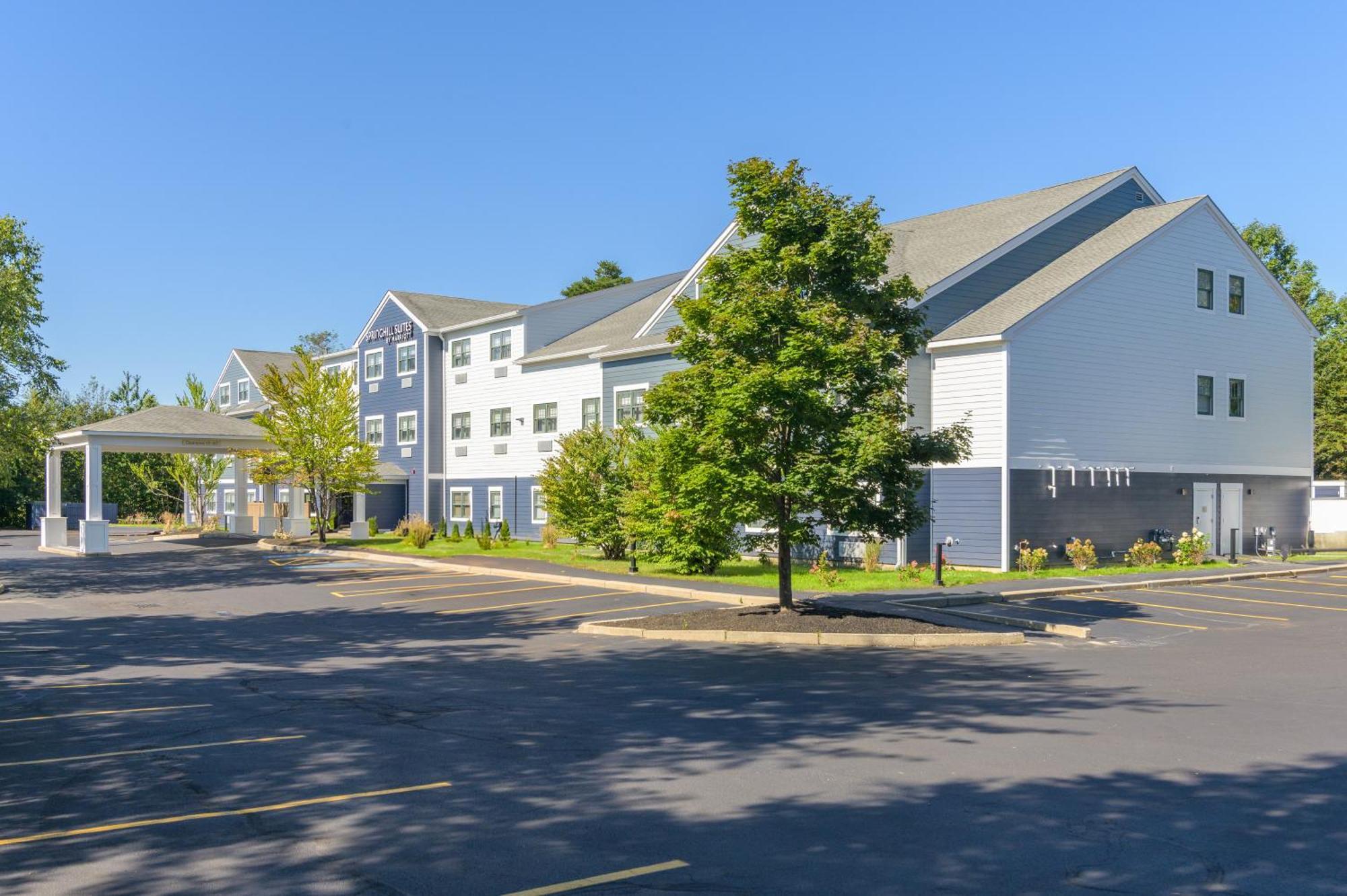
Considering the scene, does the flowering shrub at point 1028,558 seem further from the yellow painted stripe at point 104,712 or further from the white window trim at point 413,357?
the white window trim at point 413,357

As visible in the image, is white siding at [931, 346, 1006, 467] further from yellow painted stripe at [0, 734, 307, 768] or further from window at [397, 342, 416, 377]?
window at [397, 342, 416, 377]

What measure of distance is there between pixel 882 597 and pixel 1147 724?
1191 centimetres

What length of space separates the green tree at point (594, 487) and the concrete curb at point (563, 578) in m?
2.66

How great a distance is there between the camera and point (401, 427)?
49.5 m

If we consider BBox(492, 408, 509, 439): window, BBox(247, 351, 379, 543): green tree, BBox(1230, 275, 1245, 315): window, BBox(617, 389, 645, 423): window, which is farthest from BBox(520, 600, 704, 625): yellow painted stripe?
BBox(247, 351, 379, 543): green tree

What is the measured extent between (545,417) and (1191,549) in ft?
76.9

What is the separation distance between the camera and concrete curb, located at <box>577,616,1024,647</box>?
17.4 metres

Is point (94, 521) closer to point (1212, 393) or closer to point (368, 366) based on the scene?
point (368, 366)

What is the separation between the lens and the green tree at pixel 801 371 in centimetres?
1800

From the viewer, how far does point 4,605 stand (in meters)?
23.1

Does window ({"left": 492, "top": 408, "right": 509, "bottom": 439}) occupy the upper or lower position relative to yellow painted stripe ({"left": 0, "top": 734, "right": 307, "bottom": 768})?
upper

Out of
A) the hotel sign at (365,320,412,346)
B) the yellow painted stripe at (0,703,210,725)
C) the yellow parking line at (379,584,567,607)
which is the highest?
the hotel sign at (365,320,412,346)

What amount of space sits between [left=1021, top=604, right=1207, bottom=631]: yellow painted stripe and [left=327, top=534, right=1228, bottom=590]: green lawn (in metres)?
3.55

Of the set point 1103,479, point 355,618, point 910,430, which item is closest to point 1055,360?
point 1103,479
